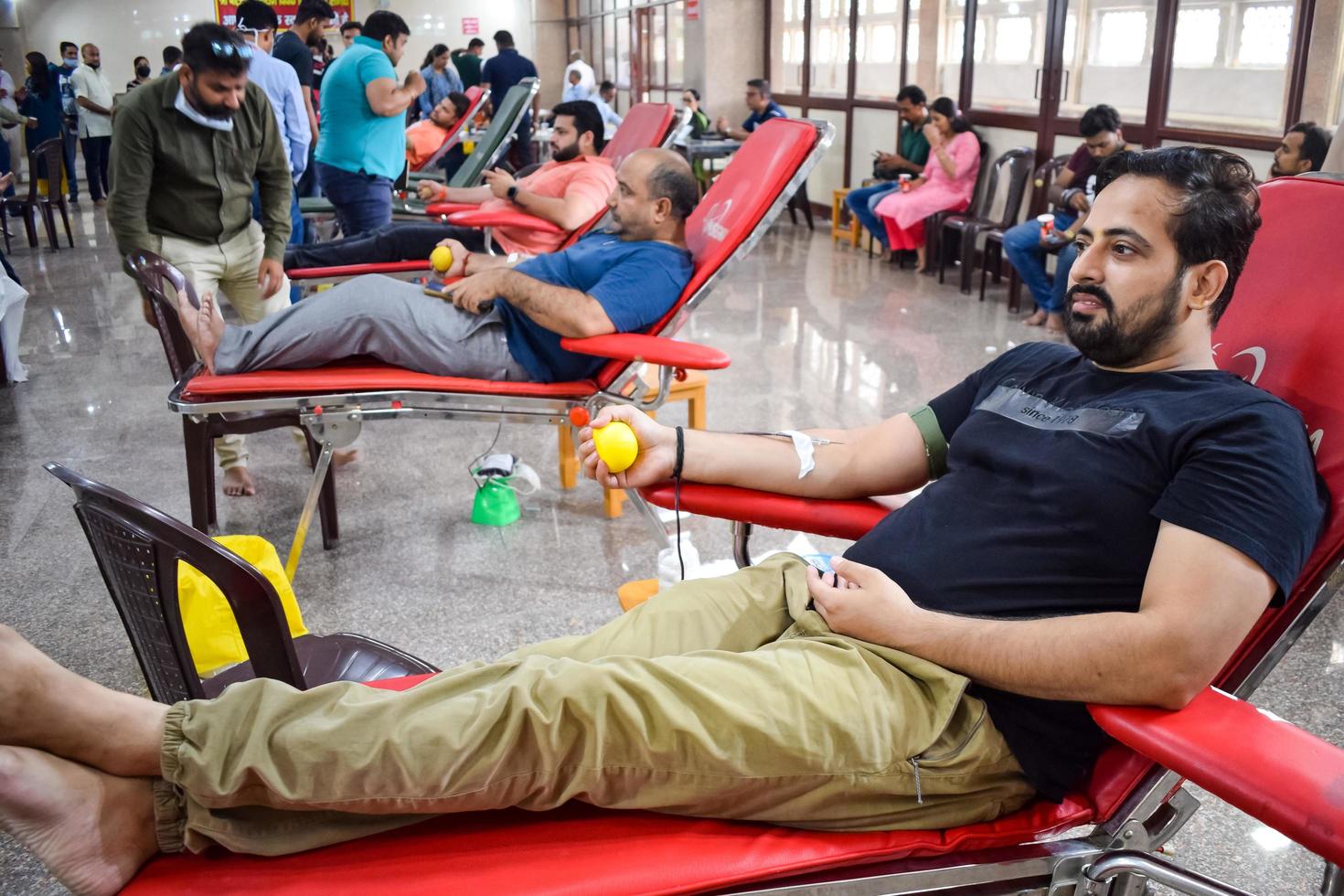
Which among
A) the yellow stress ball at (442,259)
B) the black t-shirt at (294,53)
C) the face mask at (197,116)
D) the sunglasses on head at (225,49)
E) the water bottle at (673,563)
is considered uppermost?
the black t-shirt at (294,53)

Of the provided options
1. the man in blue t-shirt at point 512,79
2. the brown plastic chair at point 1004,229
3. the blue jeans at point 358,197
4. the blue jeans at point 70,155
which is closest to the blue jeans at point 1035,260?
the brown plastic chair at point 1004,229

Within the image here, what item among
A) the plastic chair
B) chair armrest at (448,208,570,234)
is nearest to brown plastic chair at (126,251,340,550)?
chair armrest at (448,208,570,234)

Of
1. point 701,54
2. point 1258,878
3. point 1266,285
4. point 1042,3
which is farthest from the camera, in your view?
point 701,54

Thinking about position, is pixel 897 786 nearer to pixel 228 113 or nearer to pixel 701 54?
pixel 228 113

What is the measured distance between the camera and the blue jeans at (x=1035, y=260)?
513cm

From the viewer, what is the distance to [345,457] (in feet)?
11.1

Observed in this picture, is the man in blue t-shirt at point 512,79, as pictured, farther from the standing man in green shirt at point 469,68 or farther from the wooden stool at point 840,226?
the wooden stool at point 840,226

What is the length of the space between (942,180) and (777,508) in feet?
17.6

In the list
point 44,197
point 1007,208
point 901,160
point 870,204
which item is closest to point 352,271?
point 1007,208

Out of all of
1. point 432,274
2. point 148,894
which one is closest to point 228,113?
point 432,274

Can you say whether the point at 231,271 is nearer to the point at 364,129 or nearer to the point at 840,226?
the point at 364,129

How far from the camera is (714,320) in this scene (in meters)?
5.31

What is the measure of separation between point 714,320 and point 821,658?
413 cm

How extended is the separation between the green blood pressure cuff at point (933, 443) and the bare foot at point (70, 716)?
109 centimetres
